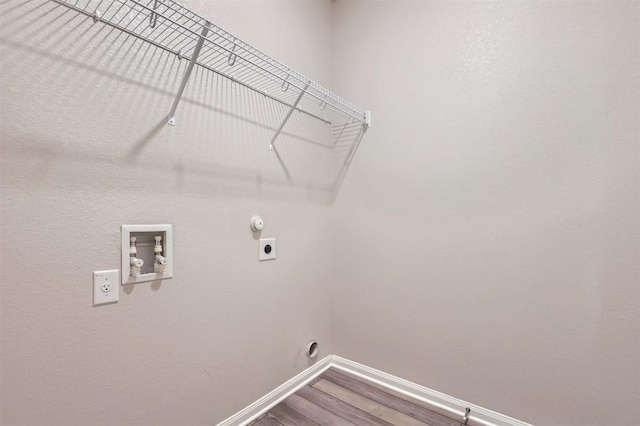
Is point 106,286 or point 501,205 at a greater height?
point 501,205

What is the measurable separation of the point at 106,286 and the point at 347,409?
1.34 meters

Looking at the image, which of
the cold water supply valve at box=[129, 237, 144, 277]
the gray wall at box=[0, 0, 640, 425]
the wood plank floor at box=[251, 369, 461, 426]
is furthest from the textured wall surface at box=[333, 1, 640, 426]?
the cold water supply valve at box=[129, 237, 144, 277]

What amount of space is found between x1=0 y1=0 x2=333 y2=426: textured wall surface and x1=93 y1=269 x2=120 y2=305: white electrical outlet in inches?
0.9

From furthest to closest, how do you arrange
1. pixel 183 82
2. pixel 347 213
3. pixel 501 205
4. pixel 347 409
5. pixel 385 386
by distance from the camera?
pixel 347 213
pixel 385 386
pixel 347 409
pixel 501 205
pixel 183 82

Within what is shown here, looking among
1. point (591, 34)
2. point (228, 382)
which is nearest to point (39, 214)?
point (228, 382)

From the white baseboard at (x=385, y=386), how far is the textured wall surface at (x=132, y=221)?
7 centimetres

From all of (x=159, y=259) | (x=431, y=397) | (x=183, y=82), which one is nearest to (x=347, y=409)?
(x=431, y=397)

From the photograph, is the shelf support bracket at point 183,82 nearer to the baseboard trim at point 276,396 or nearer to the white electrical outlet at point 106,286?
the white electrical outlet at point 106,286

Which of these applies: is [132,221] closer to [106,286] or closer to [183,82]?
[106,286]

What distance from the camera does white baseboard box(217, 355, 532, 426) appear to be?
144 cm

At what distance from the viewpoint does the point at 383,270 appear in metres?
1.82

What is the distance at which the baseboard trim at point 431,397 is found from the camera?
144 centimetres

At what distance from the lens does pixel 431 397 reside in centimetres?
162

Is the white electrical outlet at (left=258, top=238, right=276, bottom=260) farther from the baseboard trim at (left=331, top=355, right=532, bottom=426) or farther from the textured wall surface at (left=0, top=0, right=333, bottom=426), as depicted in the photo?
the baseboard trim at (left=331, top=355, right=532, bottom=426)
